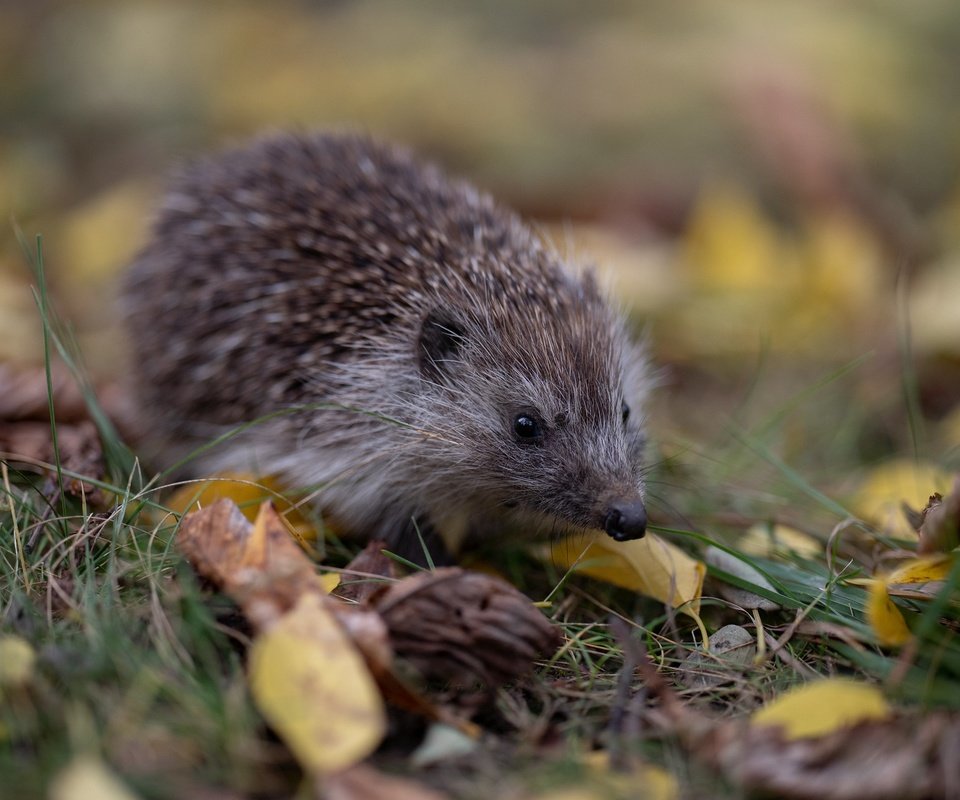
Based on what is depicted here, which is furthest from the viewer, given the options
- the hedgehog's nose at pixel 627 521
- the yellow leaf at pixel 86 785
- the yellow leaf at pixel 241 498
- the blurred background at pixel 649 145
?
the blurred background at pixel 649 145

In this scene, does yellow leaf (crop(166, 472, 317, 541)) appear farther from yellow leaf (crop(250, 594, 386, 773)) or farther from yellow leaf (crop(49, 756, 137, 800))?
yellow leaf (crop(49, 756, 137, 800))

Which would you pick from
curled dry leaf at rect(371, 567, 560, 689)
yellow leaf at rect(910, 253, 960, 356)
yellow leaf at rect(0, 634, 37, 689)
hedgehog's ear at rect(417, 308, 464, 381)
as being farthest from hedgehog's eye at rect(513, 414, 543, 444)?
yellow leaf at rect(910, 253, 960, 356)

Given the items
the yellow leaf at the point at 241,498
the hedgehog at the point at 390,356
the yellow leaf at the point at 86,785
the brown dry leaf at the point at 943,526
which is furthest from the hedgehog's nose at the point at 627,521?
the yellow leaf at the point at 86,785

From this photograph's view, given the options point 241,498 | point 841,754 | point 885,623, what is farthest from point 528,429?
point 841,754

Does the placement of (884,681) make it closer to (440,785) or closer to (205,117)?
(440,785)

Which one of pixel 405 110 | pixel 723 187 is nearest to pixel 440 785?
pixel 723 187

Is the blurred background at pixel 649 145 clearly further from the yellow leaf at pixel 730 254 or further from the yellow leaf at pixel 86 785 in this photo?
the yellow leaf at pixel 86 785

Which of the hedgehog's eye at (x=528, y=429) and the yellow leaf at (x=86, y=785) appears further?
A: the hedgehog's eye at (x=528, y=429)
